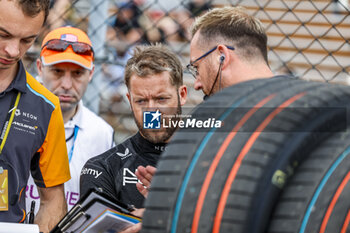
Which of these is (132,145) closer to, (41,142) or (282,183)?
(41,142)

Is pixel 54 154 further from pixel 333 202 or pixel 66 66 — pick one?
pixel 333 202

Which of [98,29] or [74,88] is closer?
[74,88]

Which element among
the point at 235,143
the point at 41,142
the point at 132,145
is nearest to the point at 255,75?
the point at 132,145

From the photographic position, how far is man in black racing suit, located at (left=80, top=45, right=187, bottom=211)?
1.65 meters

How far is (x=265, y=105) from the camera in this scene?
83 centimetres

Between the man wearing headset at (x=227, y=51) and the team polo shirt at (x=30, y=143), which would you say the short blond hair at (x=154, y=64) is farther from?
the team polo shirt at (x=30, y=143)

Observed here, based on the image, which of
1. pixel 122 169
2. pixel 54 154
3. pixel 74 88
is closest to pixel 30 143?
pixel 54 154

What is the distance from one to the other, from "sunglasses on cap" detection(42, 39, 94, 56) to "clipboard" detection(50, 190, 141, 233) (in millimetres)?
1138

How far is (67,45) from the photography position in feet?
7.26

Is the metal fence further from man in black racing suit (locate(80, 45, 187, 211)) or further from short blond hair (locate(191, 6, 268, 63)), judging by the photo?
short blond hair (locate(191, 6, 268, 63))

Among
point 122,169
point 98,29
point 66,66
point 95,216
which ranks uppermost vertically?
point 98,29

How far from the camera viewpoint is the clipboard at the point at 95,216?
1.17m

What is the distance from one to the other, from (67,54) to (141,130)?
2.11ft

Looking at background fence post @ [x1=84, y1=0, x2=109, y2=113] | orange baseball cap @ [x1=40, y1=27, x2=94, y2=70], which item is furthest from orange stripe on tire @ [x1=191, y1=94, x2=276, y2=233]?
background fence post @ [x1=84, y1=0, x2=109, y2=113]
